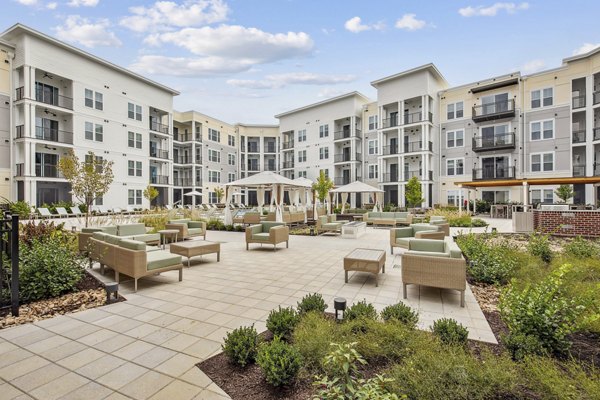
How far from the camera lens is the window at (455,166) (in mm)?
26812

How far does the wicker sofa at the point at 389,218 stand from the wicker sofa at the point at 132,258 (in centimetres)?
1171

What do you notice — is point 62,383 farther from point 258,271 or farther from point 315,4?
point 315,4

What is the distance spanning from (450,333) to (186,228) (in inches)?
392

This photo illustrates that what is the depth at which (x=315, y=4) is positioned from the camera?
34.7ft

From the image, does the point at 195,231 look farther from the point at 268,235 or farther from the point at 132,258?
the point at 132,258

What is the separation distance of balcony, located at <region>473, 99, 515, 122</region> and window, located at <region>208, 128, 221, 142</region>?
2897cm

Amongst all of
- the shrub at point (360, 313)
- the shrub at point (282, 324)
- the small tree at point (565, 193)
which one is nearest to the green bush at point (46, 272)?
the shrub at point (282, 324)

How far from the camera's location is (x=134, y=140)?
27.8m

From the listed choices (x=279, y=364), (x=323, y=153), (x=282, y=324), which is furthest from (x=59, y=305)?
(x=323, y=153)

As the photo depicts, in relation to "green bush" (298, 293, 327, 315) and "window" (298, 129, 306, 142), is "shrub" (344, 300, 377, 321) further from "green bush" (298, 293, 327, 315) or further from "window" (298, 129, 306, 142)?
"window" (298, 129, 306, 142)

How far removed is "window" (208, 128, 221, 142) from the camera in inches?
1486

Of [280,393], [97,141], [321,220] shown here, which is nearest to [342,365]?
[280,393]

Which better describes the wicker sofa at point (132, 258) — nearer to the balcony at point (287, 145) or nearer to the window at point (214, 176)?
the window at point (214, 176)

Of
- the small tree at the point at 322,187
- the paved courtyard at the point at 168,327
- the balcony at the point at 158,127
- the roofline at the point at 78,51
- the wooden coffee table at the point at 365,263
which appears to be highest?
the roofline at the point at 78,51
